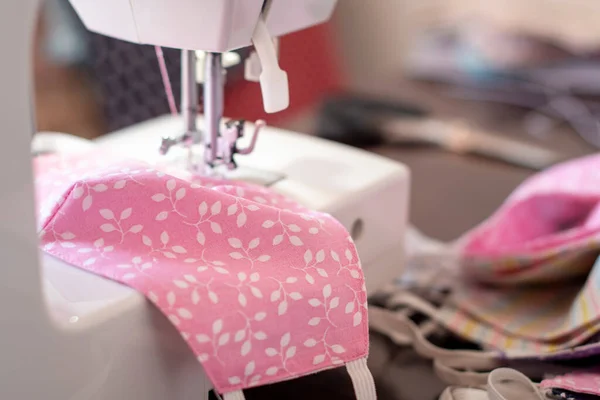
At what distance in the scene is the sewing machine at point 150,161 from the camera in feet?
1.45

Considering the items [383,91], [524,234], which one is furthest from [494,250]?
[383,91]

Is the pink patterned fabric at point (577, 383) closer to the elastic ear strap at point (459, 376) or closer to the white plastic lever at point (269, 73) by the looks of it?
the elastic ear strap at point (459, 376)

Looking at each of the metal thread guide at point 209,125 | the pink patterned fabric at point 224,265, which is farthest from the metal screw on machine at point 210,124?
the pink patterned fabric at point 224,265

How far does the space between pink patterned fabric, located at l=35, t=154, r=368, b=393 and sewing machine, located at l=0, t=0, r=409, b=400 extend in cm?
3

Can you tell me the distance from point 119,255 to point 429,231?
0.57 m

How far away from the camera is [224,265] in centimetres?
55

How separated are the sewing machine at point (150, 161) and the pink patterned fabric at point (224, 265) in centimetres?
3

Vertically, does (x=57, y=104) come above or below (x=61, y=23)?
below

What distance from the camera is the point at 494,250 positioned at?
2.79 ft

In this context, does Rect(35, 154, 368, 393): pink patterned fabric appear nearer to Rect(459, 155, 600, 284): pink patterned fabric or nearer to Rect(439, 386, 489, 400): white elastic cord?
Rect(439, 386, 489, 400): white elastic cord

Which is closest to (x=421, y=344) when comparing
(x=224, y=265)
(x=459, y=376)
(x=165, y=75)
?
(x=459, y=376)

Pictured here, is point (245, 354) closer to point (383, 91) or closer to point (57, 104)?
point (383, 91)

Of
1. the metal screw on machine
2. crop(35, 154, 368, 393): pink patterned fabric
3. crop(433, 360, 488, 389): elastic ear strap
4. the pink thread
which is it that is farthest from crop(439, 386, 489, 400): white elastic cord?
the pink thread

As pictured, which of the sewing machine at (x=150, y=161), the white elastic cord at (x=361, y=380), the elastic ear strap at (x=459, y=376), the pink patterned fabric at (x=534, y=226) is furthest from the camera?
the pink patterned fabric at (x=534, y=226)
